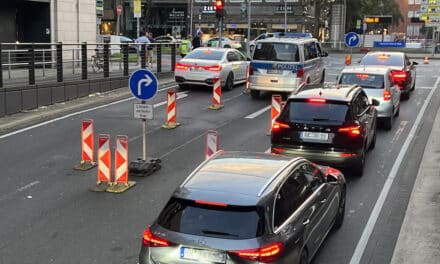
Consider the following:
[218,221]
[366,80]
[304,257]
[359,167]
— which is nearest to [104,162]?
[359,167]

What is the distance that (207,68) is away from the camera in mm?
21875

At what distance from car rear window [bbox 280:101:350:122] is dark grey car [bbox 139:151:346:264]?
431 centimetres

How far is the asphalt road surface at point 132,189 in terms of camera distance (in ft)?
24.0

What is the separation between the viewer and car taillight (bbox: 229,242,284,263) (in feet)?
16.8

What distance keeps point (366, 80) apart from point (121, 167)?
829 centimetres

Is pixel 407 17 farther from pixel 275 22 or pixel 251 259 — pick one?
pixel 251 259

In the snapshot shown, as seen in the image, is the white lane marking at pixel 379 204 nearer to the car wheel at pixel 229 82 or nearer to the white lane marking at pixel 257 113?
the white lane marking at pixel 257 113

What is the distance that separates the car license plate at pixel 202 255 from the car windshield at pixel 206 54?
1772 cm

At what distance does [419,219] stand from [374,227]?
2.24 feet

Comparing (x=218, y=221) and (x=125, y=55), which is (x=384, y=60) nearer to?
(x=125, y=55)

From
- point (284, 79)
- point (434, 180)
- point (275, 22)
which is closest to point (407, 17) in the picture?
point (275, 22)

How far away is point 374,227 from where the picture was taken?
8.06 m

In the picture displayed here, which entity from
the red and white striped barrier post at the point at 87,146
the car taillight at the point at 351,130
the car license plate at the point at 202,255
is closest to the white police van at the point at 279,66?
the car taillight at the point at 351,130

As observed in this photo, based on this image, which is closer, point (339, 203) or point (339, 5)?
point (339, 203)
